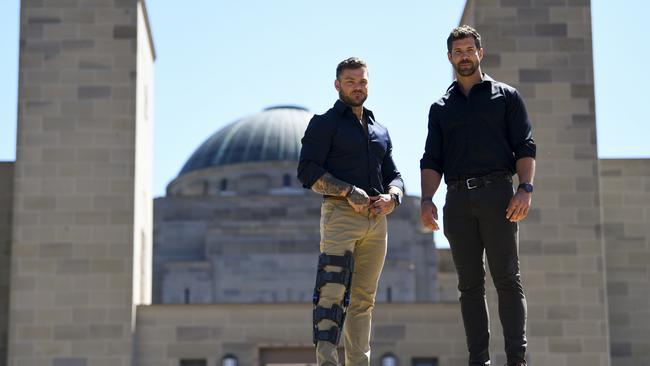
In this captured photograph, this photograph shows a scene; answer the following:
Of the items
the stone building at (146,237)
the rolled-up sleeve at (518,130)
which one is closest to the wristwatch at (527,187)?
the rolled-up sleeve at (518,130)

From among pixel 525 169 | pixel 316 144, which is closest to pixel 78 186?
pixel 316 144

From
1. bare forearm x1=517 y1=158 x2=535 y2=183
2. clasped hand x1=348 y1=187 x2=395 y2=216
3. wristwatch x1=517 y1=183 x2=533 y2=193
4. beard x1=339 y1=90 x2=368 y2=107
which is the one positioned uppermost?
beard x1=339 y1=90 x2=368 y2=107

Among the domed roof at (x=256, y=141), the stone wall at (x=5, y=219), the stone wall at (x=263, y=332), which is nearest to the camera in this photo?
the stone wall at (x=263, y=332)

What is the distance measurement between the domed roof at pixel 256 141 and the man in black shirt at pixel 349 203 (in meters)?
45.8

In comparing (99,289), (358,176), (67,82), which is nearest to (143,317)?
(99,289)

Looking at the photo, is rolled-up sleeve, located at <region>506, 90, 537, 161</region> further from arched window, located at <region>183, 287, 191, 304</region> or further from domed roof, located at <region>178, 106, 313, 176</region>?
domed roof, located at <region>178, 106, 313, 176</region>

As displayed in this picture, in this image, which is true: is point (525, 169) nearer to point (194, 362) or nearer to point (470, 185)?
point (470, 185)

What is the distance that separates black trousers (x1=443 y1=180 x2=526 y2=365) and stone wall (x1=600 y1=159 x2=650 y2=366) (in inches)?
469

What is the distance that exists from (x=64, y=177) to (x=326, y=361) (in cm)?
1137

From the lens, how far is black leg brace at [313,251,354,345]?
727 centimetres

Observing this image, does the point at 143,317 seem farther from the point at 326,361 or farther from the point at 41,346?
the point at 326,361

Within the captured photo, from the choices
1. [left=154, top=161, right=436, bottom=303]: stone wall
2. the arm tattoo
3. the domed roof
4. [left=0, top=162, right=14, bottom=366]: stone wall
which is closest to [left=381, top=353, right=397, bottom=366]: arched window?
[left=0, top=162, right=14, bottom=366]: stone wall

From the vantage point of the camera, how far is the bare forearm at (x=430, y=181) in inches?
297

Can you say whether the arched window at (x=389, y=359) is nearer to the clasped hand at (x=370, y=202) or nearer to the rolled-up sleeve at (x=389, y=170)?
the rolled-up sleeve at (x=389, y=170)
